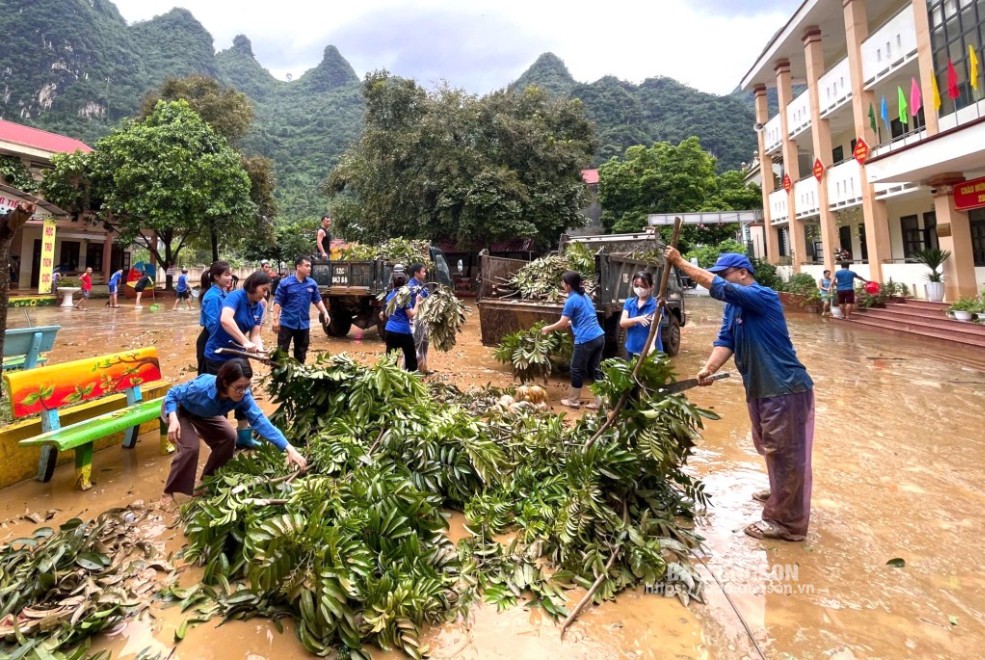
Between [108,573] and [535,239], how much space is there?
21.7 metres

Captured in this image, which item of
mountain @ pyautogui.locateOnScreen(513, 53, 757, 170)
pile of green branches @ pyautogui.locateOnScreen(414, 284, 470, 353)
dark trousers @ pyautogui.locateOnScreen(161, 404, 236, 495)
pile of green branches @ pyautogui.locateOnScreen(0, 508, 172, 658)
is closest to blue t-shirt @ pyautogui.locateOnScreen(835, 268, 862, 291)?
pile of green branches @ pyautogui.locateOnScreen(414, 284, 470, 353)

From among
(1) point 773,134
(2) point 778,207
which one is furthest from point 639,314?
(1) point 773,134

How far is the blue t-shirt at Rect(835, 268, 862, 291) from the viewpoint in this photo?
40.9 ft

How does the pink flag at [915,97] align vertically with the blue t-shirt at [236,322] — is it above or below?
above

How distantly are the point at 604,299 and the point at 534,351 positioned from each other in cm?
115

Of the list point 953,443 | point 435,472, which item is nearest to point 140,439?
point 435,472

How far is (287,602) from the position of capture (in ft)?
7.28

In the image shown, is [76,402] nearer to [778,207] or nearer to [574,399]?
[574,399]

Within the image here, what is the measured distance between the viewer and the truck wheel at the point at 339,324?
10.6 meters

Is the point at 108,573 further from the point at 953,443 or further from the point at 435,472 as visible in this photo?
the point at 953,443

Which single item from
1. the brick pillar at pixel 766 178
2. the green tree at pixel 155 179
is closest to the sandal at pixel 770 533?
the brick pillar at pixel 766 178

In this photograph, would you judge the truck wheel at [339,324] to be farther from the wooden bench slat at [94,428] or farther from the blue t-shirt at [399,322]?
the wooden bench slat at [94,428]

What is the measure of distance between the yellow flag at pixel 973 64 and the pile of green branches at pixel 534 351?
1189 centimetres

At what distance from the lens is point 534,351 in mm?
6375
